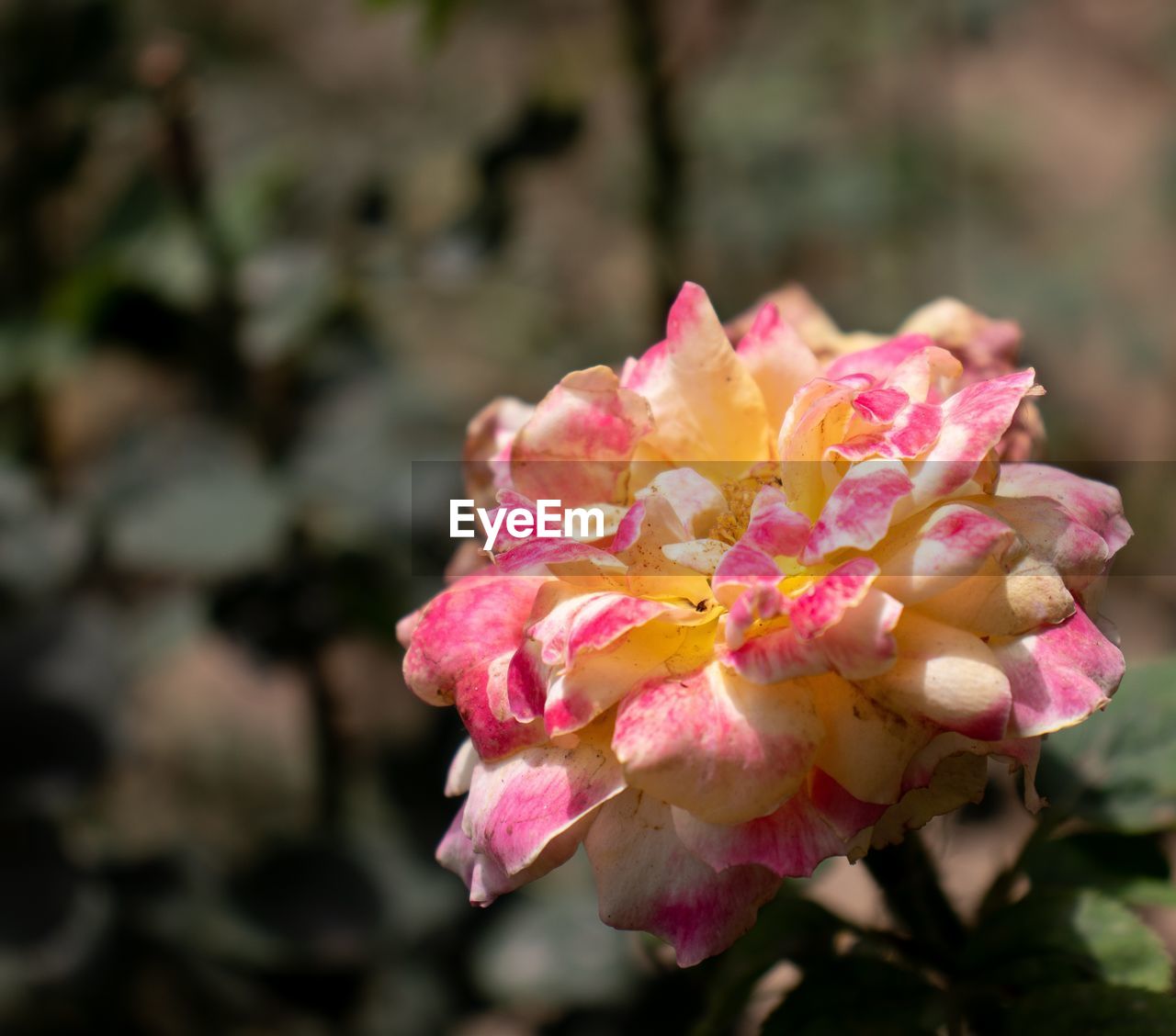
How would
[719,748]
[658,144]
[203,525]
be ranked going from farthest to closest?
[658,144] → [203,525] → [719,748]

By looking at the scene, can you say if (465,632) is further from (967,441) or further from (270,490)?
(270,490)

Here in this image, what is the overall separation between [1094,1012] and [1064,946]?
0.05 meters

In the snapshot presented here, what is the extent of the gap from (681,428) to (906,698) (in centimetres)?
19

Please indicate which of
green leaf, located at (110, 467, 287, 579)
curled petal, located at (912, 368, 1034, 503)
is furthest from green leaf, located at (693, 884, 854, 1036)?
green leaf, located at (110, 467, 287, 579)

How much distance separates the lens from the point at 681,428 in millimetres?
594

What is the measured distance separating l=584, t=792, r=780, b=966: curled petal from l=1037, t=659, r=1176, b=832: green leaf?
283mm

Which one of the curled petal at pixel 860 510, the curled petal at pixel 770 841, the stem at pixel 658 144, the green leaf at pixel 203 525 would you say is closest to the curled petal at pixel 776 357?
the curled petal at pixel 860 510

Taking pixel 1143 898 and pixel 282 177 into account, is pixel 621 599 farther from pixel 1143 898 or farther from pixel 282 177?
pixel 282 177

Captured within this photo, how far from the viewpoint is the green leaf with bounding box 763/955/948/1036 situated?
563 millimetres

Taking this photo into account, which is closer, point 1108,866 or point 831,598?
point 831,598

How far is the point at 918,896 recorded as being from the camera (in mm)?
605

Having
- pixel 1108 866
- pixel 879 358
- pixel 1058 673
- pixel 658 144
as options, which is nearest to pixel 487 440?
pixel 879 358

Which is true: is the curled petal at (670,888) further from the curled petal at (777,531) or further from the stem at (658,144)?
the stem at (658,144)

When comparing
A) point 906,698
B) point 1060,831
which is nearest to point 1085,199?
point 1060,831
